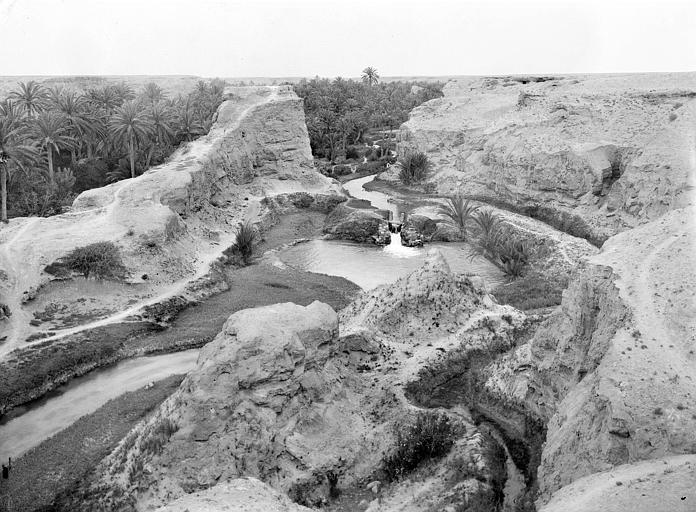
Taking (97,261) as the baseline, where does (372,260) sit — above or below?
below

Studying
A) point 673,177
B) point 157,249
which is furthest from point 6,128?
Result: point 673,177

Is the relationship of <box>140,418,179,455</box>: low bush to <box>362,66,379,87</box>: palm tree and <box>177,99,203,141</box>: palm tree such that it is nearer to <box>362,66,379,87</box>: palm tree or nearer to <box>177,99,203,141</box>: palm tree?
<box>177,99,203,141</box>: palm tree

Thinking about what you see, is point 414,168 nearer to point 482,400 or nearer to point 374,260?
point 374,260

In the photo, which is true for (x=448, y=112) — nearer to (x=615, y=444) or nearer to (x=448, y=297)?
(x=448, y=297)

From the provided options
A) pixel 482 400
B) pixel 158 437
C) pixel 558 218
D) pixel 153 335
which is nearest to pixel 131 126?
pixel 153 335

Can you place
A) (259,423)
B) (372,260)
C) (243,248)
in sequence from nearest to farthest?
(259,423) → (243,248) → (372,260)

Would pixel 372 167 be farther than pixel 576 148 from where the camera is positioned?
Yes

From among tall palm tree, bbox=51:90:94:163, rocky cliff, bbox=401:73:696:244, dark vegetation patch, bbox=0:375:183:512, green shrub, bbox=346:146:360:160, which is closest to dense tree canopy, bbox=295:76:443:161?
green shrub, bbox=346:146:360:160
